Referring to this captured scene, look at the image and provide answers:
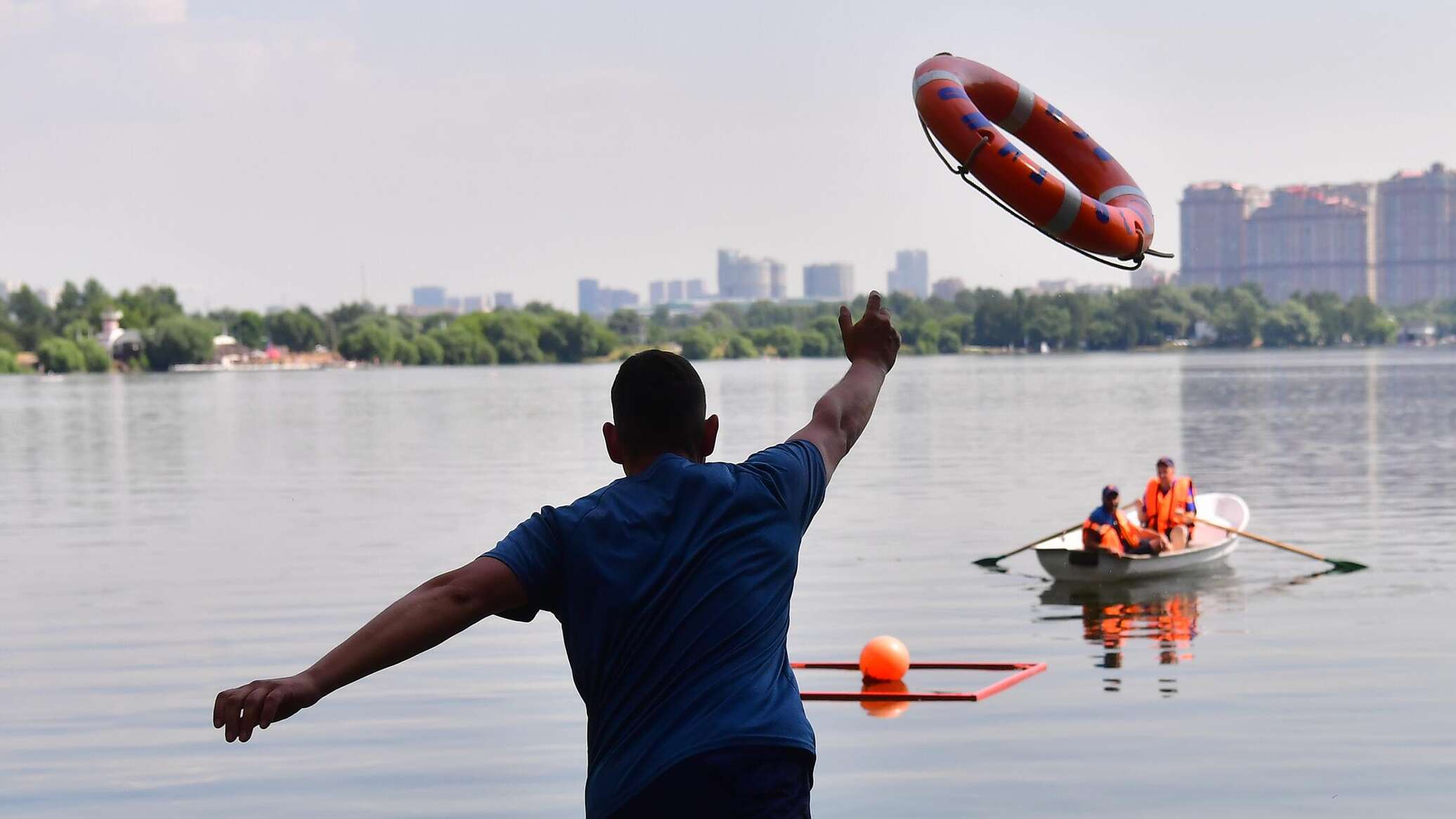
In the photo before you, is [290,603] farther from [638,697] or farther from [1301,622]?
[638,697]

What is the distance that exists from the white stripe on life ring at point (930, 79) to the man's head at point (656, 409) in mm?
6273

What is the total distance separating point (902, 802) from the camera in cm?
1078

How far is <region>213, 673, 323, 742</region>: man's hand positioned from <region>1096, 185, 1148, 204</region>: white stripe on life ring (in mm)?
7621

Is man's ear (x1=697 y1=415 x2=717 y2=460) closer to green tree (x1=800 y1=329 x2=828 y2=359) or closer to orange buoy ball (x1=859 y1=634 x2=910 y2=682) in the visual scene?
orange buoy ball (x1=859 y1=634 x2=910 y2=682)

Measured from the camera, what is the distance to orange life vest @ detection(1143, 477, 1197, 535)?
2161 centimetres

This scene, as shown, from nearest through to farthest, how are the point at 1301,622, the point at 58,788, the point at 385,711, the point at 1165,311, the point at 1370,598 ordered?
1. the point at 58,788
2. the point at 385,711
3. the point at 1301,622
4. the point at 1370,598
5. the point at 1165,311

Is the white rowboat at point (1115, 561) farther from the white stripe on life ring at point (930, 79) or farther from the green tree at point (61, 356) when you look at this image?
the green tree at point (61, 356)

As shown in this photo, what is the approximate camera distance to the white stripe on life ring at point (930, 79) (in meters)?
9.92

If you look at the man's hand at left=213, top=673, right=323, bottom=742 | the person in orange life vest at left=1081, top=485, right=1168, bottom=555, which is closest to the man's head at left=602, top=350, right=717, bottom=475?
the man's hand at left=213, top=673, right=323, bottom=742

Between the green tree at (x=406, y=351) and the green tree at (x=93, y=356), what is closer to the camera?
A: the green tree at (x=93, y=356)

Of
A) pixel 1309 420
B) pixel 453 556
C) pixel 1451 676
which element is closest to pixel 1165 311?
pixel 1309 420

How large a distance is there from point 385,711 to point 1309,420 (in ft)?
167

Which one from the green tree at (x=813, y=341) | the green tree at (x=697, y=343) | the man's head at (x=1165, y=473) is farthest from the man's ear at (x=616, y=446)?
the green tree at (x=697, y=343)

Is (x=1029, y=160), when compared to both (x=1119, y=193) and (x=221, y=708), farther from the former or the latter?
(x=221, y=708)
